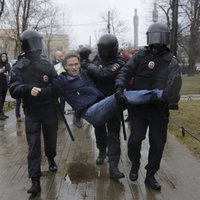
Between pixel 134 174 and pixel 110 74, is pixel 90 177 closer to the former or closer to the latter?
pixel 134 174

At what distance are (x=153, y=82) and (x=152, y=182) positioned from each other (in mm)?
1226

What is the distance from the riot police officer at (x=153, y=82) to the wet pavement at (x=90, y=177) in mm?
304

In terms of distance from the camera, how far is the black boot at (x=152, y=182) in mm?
5544

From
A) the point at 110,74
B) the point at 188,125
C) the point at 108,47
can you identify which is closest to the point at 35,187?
the point at 110,74

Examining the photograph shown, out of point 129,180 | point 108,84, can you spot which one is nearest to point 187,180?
point 129,180

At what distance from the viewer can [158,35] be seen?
17.8 ft

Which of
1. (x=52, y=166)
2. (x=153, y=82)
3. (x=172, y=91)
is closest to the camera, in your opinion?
(x=172, y=91)

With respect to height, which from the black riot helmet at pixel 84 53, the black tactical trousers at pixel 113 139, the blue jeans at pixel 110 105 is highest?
the black riot helmet at pixel 84 53

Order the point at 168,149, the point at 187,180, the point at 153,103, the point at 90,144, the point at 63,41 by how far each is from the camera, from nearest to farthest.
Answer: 1. the point at 153,103
2. the point at 187,180
3. the point at 168,149
4. the point at 90,144
5. the point at 63,41

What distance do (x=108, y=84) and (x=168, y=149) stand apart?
227 cm

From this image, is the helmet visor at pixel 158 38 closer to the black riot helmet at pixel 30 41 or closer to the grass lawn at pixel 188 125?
the black riot helmet at pixel 30 41

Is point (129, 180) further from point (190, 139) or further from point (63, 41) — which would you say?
point (63, 41)

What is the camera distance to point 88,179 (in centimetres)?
607

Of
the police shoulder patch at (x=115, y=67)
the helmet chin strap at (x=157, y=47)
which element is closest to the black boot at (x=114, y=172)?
the police shoulder patch at (x=115, y=67)
